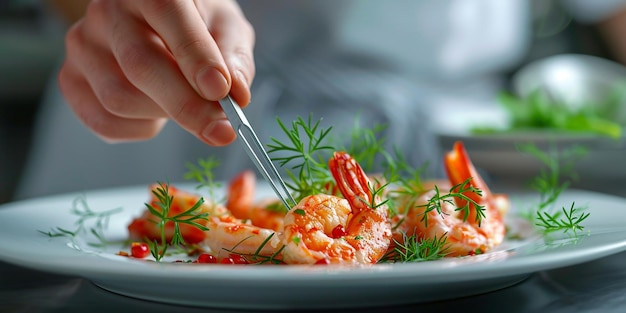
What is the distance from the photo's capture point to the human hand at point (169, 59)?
0.85 meters

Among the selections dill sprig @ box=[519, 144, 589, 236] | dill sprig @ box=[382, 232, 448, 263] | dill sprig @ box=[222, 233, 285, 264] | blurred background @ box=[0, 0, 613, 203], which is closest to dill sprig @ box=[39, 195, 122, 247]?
dill sprig @ box=[222, 233, 285, 264]

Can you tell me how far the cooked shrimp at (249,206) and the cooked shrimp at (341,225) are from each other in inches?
7.3

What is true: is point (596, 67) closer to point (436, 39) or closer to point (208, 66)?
point (436, 39)

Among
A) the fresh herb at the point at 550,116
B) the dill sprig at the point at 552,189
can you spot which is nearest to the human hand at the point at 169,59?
the dill sprig at the point at 552,189

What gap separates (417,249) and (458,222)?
0.12 metres

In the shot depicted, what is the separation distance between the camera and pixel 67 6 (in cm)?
254

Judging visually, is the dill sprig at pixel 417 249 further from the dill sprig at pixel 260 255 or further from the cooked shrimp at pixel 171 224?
the cooked shrimp at pixel 171 224

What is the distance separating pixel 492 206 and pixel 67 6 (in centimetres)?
193

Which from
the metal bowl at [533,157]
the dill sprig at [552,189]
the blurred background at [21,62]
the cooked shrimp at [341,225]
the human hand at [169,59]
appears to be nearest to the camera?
the cooked shrimp at [341,225]

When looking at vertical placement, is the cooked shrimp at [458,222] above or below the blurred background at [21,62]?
below

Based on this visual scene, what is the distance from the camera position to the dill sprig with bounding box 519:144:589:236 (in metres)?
0.96

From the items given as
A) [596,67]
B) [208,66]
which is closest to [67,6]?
[596,67]

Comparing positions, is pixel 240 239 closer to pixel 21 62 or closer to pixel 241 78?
pixel 241 78

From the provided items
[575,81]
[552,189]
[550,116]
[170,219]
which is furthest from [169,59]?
[575,81]
